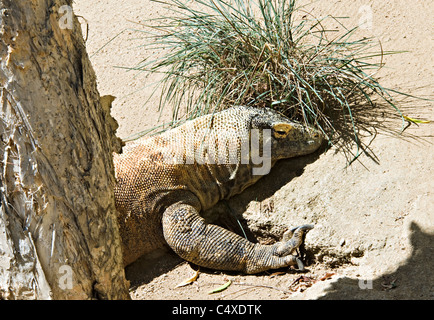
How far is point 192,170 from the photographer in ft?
17.1

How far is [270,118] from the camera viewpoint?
5246 millimetres

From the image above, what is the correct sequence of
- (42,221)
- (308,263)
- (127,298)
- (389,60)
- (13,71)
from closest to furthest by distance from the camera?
1. (13,71)
2. (42,221)
3. (127,298)
4. (308,263)
5. (389,60)

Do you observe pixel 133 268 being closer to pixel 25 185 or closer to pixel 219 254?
pixel 219 254

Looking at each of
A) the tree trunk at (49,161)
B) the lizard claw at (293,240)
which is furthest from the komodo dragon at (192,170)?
the tree trunk at (49,161)

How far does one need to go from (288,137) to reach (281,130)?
3.6 inches

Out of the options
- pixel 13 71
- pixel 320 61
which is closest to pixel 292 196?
pixel 320 61

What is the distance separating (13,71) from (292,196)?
2.96 m

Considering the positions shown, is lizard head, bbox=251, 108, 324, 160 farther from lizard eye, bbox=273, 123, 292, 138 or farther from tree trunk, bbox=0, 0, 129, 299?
tree trunk, bbox=0, 0, 129, 299

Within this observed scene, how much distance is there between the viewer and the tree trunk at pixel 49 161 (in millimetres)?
2711

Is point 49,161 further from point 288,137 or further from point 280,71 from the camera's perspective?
point 280,71

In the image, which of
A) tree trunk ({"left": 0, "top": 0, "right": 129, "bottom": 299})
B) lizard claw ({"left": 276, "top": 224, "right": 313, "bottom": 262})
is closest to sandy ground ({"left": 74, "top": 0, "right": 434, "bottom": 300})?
lizard claw ({"left": 276, "top": 224, "right": 313, "bottom": 262})

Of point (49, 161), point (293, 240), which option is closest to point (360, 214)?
point (293, 240)

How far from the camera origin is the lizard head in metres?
5.18

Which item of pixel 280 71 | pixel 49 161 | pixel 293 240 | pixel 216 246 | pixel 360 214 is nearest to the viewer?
pixel 49 161
